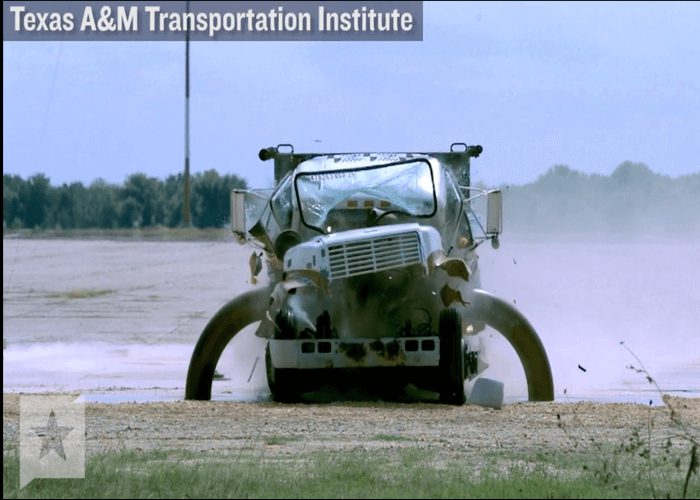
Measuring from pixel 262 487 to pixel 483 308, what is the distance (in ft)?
26.9

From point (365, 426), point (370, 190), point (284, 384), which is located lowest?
point (365, 426)

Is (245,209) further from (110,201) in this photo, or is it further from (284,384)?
(110,201)

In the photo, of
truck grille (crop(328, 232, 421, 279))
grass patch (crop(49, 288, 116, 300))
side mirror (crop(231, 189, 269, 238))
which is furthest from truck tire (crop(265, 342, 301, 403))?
Answer: grass patch (crop(49, 288, 116, 300))

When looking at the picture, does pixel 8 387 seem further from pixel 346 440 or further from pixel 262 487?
pixel 262 487

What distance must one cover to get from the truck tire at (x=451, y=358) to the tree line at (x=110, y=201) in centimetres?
3633

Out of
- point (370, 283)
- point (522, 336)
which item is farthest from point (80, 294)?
point (370, 283)

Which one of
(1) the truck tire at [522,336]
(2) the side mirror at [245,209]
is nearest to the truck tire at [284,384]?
(2) the side mirror at [245,209]

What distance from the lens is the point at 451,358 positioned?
17.7 meters

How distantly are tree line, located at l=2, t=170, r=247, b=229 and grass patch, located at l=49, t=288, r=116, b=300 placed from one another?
594 centimetres

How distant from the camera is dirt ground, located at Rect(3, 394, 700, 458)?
1445cm

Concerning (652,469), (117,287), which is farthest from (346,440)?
(117,287)

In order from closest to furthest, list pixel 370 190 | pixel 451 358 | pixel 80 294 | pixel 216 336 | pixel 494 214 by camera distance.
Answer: pixel 451 358, pixel 370 190, pixel 494 214, pixel 216 336, pixel 80 294

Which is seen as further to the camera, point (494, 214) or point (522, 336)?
point (494, 214)

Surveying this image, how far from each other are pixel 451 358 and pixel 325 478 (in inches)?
235
